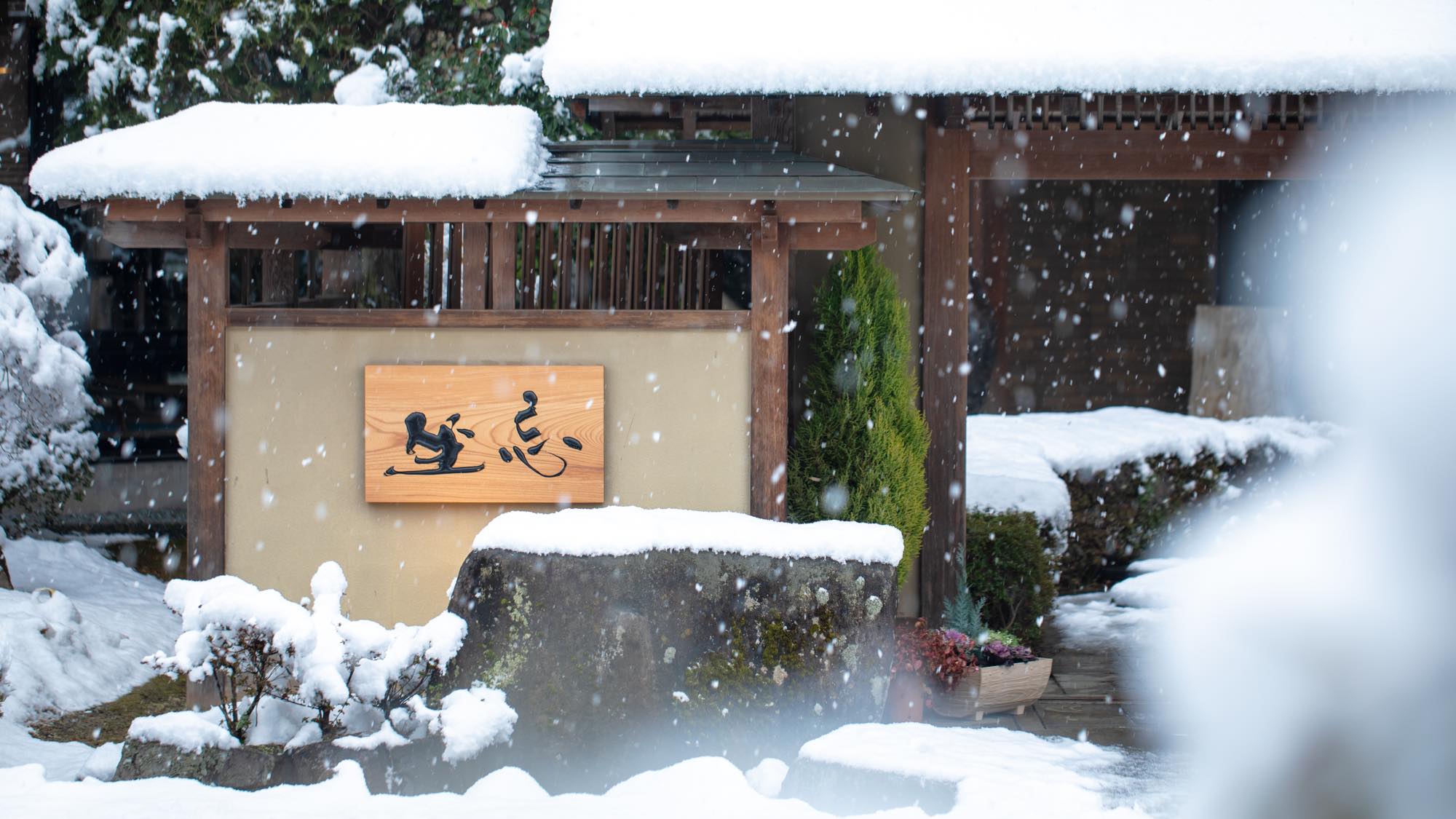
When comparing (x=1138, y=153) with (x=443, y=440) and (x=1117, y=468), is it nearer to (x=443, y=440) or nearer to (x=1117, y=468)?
(x=1117, y=468)

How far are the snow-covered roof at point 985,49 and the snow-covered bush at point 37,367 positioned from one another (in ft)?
13.4

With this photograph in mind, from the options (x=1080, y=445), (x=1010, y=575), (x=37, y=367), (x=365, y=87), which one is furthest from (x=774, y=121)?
(x=37, y=367)

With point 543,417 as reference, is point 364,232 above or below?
above

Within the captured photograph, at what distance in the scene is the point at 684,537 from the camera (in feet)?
17.9

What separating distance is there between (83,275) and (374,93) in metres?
2.73

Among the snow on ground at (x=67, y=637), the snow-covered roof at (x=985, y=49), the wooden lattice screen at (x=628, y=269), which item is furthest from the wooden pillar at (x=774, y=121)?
the snow on ground at (x=67, y=637)

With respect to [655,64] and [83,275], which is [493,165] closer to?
[655,64]

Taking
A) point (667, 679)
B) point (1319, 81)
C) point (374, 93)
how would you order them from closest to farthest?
point (667, 679) → point (1319, 81) → point (374, 93)

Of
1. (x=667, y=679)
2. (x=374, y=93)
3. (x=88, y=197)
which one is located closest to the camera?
(x=667, y=679)

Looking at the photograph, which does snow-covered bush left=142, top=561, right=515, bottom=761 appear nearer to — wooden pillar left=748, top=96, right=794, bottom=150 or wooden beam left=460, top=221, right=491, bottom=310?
wooden beam left=460, top=221, right=491, bottom=310

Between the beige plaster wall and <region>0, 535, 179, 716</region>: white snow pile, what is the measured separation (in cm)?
132

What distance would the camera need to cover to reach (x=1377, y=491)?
5141 millimetres

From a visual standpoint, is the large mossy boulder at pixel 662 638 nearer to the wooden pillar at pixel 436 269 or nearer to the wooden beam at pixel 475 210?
the wooden beam at pixel 475 210

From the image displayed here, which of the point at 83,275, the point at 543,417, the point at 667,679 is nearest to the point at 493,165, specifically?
the point at 543,417
